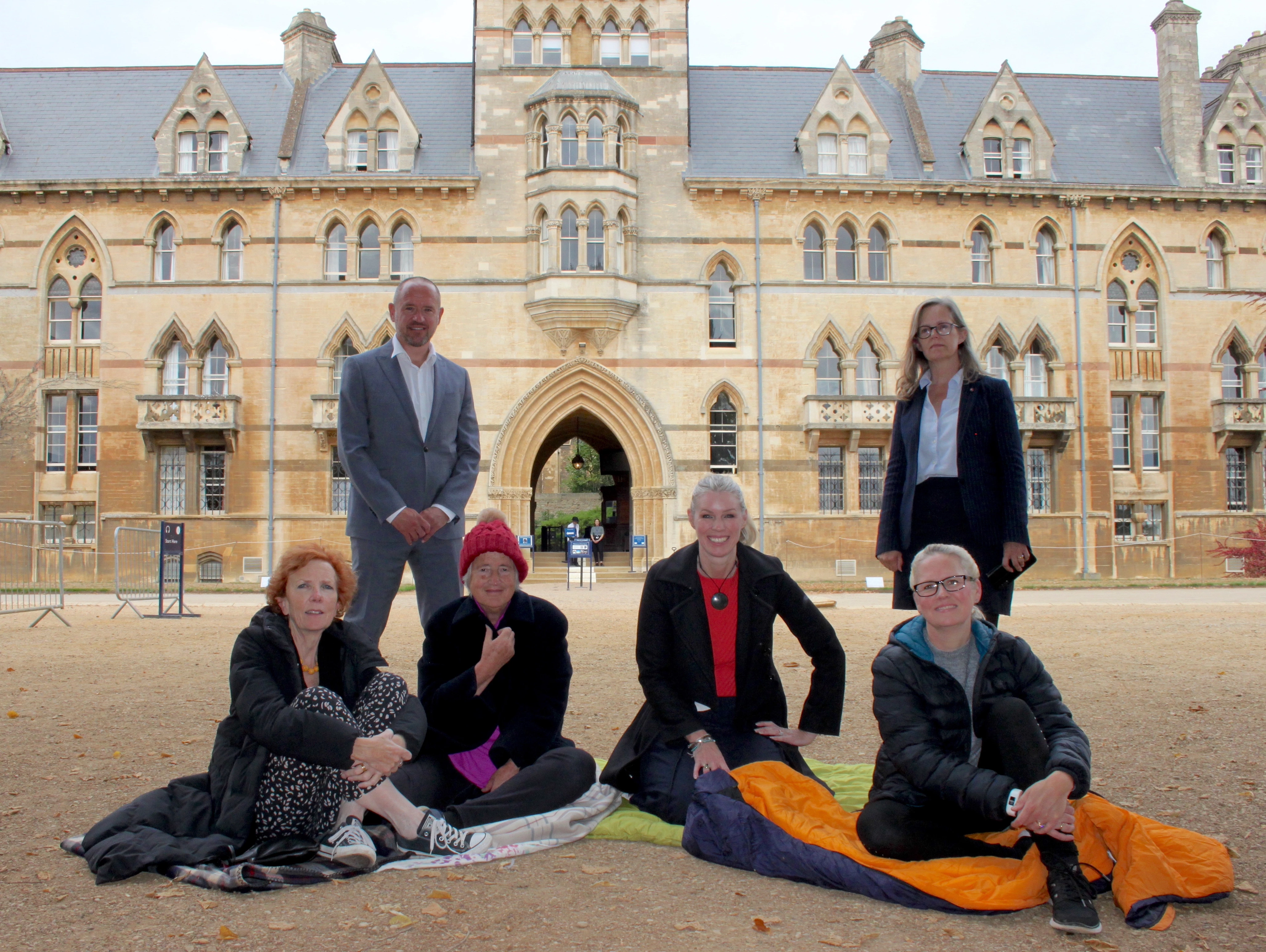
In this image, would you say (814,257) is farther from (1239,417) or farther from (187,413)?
(187,413)

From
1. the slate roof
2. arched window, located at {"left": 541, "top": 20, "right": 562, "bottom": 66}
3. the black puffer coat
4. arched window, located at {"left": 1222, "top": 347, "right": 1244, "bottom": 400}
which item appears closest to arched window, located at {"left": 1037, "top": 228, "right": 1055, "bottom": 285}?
arched window, located at {"left": 1222, "top": 347, "right": 1244, "bottom": 400}

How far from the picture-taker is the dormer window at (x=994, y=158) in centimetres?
2608

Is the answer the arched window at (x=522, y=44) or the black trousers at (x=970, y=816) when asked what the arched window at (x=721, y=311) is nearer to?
the arched window at (x=522, y=44)

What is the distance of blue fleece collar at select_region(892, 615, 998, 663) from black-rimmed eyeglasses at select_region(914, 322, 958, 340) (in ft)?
4.83

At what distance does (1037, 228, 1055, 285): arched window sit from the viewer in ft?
84.7

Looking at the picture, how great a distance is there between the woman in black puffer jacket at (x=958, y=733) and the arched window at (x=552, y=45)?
2400cm

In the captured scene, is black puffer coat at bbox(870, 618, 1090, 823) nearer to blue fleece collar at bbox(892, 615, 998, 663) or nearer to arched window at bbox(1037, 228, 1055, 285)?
blue fleece collar at bbox(892, 615, 998, 663)

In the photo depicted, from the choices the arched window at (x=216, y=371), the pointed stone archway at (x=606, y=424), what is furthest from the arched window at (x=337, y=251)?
the pointed stone archway at (x=606, y=424)

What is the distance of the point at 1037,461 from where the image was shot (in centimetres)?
2589

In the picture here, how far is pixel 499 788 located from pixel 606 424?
68.1ft

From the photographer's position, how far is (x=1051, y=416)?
82.9 feet

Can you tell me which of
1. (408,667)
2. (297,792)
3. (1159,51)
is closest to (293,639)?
(297,792)

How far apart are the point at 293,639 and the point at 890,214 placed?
23.8 m

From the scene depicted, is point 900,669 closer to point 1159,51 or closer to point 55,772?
point 55,772
